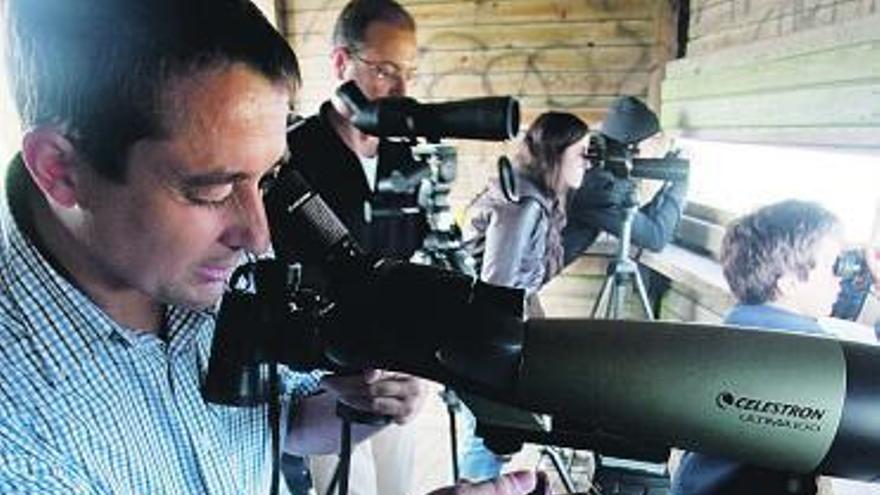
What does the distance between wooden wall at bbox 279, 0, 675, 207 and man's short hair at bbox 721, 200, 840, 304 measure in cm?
185

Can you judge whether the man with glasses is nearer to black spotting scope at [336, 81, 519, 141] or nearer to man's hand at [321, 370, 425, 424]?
black spotting scope at [336, 81, 519, 141]

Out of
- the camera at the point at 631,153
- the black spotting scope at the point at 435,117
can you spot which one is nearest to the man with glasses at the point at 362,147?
the black spotting scope at the point at 435,117

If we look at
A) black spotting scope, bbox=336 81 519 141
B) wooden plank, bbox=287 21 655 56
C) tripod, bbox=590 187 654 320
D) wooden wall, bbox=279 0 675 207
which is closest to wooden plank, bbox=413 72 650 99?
wooden wall, bbox=279 0 675 207

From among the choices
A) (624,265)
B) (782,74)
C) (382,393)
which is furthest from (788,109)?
(382,393)

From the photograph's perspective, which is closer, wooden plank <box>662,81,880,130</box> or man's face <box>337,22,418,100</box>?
man's face <box>337,22,418,100</box>

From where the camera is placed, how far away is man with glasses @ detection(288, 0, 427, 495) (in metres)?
1.44

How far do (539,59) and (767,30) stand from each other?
48.5 inches

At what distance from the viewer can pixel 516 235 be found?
1899 mm

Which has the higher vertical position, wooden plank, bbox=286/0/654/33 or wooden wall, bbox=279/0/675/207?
wooden plank, bbox=286/0/654/33

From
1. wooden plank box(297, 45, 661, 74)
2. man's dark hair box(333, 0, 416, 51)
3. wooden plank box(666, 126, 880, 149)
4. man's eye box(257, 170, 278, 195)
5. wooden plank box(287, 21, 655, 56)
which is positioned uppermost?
wooden plank box(287, 21, 655, 56)

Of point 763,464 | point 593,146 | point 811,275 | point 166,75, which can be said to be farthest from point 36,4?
point 593,146

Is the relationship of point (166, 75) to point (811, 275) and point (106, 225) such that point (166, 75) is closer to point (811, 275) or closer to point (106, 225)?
point (106, 225)

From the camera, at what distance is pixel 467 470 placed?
2000 mm

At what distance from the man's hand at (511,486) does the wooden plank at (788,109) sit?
158cm
